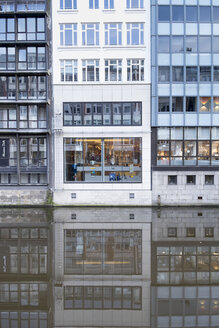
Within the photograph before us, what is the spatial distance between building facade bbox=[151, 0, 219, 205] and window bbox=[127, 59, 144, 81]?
0.94 m

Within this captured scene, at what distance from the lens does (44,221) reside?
20969mm

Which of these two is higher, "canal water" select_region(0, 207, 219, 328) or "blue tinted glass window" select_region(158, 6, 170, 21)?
"blue tinted glass window" select_region(158, 6, 170, 21)

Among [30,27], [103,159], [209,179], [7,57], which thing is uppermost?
[30,27]

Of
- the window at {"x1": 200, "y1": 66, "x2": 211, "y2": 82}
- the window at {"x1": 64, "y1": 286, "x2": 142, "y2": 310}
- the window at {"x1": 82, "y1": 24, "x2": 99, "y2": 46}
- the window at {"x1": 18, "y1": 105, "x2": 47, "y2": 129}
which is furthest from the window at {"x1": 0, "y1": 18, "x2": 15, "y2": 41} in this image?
the window at {"x1": 64, "y1": 286, "x2": 142, "y2": 310}

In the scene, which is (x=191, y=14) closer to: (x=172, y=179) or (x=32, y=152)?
(x=172, y=179)

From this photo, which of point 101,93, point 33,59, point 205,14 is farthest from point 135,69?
point 33,59

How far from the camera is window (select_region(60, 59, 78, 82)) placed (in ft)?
88.9

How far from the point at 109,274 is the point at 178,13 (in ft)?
70.8

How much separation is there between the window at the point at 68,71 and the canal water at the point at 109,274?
12.1m

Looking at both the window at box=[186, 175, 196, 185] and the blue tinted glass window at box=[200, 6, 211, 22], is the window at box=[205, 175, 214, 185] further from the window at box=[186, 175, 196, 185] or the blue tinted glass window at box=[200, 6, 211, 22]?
the blue tinted glass window at box=[200, 6, 211, 22]

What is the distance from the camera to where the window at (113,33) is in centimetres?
2688

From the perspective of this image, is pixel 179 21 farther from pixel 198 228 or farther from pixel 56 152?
pixel 198 228

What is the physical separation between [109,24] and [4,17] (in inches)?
314

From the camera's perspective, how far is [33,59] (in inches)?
1060
